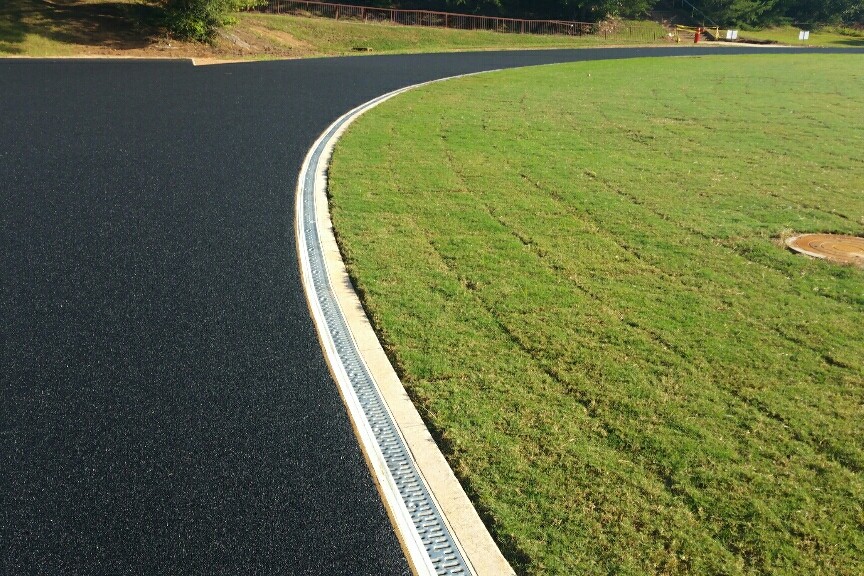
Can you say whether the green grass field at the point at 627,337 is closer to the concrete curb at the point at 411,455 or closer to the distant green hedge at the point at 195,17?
the concrete curb at the point at 411,455

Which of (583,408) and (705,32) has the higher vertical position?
(705,32)

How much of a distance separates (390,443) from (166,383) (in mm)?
1613

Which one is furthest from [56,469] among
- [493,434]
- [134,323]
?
[493,434]

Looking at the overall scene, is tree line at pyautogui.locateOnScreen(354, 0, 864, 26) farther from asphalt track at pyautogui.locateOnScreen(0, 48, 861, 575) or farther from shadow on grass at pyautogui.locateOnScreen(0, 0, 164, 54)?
asphalt track at pyautogui.locateOnScreen(0, 48, 861, 575)

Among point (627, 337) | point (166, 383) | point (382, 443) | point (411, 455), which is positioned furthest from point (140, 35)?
point (411, 455)

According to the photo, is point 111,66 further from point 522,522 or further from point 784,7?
point 784,7

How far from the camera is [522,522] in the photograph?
12.5 ft

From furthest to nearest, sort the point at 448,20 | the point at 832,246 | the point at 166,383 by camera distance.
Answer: the point at 448,20
the point at 832,246
the point at 166,383

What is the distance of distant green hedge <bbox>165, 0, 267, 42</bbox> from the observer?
2745cm

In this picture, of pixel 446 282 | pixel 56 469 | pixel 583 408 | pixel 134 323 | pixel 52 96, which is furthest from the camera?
pixel 52 96

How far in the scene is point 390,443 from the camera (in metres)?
Answer: 4.50

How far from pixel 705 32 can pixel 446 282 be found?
62757 millimetres

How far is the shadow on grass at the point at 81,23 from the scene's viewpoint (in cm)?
2562

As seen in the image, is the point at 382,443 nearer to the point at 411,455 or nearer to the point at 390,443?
the point at 390,443
